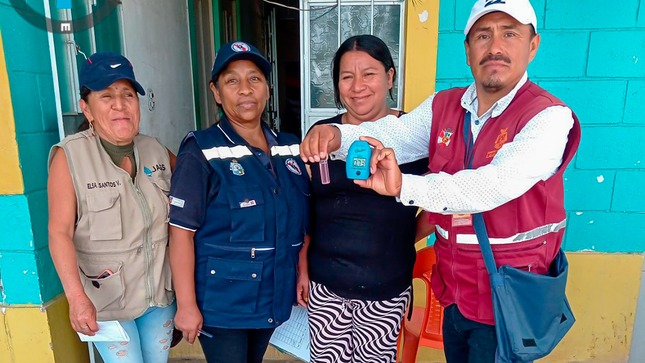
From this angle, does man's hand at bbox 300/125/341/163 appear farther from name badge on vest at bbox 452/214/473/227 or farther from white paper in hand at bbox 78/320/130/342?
white paper in hand at bbox 78/320/130/342

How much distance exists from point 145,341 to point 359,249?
100cm

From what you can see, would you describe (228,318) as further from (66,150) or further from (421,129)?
(421,129)

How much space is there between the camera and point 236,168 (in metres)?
1.54

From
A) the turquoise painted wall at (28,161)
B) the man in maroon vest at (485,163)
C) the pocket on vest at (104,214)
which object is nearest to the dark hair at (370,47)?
the man in maroon vest at (485,163)

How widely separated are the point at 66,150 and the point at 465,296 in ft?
5.01

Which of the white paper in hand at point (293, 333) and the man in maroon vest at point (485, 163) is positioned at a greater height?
the man in maroon vest at point (485, 163)

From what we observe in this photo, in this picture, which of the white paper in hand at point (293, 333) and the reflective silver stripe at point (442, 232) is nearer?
the reflective silver stripe at point (442, 232)

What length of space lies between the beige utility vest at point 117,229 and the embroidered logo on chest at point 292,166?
52 cm

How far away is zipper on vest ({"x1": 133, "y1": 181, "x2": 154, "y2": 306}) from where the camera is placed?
5.01ft

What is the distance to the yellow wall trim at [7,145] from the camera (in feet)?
5.32

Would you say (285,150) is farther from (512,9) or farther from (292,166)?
(512,9)

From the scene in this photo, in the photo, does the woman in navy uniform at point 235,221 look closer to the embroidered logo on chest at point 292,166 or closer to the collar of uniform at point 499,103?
the embroidered logo on chest at point 292,166

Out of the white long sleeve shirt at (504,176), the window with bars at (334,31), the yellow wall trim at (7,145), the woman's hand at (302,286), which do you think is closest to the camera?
the white long sleeve shirt at (504,176)

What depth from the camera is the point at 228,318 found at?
62.7 inches
